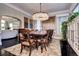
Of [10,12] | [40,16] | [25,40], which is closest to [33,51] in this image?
[25,40]

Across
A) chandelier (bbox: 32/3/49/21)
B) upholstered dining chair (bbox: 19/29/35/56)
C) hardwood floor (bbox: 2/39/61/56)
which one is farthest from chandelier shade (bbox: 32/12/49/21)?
hardwood floor (bbox: 2/39/61/56)

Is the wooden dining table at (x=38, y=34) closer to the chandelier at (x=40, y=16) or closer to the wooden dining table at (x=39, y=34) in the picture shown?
the wooden dining table at (x=39, y=34)

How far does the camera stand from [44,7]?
217cm

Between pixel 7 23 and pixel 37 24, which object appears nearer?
pixel 7 23

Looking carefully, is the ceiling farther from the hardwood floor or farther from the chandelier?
the hardwood floor

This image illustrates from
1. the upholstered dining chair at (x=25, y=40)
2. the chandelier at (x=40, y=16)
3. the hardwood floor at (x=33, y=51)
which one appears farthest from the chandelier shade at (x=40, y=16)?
the hardwood floor at (x=33, y=51)

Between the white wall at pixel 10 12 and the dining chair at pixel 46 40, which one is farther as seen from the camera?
the dining chair at pixel 46 40

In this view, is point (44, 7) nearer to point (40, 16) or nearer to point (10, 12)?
point (40, 16)

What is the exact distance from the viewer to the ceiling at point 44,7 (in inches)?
83.8

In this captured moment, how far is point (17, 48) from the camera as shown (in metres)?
2.16

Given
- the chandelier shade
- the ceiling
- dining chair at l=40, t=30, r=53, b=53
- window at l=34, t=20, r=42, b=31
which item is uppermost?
the ceiling

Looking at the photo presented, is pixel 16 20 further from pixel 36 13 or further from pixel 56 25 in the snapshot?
pixel 56 25

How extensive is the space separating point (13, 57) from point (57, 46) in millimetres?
1107

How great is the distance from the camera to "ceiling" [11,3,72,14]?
2.13 meters
